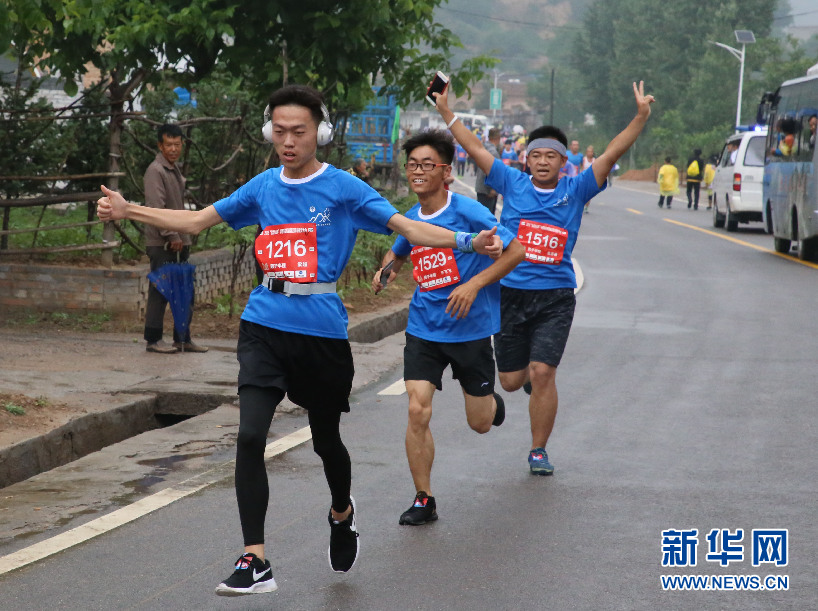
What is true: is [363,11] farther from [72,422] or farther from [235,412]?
[72,422]

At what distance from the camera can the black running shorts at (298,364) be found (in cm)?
473

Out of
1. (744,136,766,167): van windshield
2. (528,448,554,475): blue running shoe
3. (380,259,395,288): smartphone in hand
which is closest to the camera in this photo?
(380,259,395,288): smartphone in hand

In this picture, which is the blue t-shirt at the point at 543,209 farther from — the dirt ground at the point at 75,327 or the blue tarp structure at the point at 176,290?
the blue tarp structure at the point at 176,290

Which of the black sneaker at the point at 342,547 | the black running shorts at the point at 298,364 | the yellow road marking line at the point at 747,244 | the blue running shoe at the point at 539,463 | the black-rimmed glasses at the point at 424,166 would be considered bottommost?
the yellow road marking line at the point at 747,244

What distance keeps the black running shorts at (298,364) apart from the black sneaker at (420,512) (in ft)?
3.33

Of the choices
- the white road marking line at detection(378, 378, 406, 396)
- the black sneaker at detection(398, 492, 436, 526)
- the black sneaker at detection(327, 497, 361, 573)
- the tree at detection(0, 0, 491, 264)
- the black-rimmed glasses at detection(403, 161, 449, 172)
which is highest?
the tree at detection(0, 0, 491, 264)

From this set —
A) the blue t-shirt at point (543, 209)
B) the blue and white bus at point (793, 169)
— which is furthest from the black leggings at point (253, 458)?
the blue and white bus at point (793, 169)

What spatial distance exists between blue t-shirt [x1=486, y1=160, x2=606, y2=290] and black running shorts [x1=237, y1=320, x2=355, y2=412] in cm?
222

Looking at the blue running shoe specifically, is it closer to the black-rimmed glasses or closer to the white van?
the black-rimmed glasses

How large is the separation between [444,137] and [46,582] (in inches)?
103

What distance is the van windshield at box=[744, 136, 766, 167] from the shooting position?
28.2 m

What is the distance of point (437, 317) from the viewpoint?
5.95 metres

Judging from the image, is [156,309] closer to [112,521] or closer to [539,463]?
[539,463]

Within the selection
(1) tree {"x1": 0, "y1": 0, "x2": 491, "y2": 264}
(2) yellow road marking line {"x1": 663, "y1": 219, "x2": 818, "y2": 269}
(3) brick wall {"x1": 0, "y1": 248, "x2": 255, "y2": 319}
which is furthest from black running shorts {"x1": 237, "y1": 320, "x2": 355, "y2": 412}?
(2) yellow road marking line {"x1": 663, "y1": 219, "x2": 818, "y2": 269}
